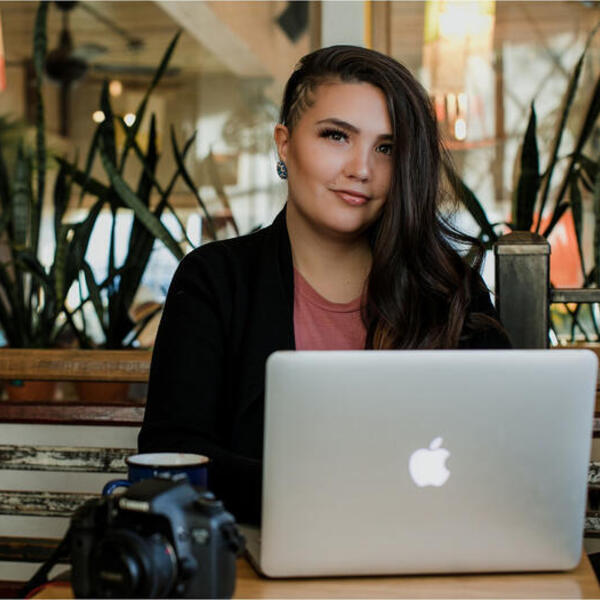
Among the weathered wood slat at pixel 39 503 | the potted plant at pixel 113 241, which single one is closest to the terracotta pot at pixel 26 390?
the potted plant at pixel 113 241

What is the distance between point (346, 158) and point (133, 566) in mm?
934

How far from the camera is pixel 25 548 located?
223cm

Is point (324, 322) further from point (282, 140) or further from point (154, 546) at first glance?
point (154, 546)

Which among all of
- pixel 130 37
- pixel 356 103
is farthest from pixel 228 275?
pixel 130 37

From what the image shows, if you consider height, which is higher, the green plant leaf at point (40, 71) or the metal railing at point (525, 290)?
the green plant leaf at point (40, 71)

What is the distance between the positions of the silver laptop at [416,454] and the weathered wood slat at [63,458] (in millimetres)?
1212

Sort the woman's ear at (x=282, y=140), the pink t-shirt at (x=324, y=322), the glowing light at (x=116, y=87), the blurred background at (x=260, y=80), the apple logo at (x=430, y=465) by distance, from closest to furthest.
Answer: the apple logo at (x=430, y=465) → the pink t-shirt at (x=324, y=322) → the woman's ear at (x=282, y=140) → the blurred background at (x=260, y=80) → the glowing light at (x=116, y=87)

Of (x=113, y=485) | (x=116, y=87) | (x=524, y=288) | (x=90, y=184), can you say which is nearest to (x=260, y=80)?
(x=116, y=87)

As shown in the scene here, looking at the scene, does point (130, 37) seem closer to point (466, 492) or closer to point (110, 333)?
point (110, 333)

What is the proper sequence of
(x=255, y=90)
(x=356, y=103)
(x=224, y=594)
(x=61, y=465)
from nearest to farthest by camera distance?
(x=224, y=594) → (x=356, y=103) → (x=61, y=465) → (x=255, y=90)

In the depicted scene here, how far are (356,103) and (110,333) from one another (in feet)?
3.88

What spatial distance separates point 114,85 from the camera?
17.5 ft

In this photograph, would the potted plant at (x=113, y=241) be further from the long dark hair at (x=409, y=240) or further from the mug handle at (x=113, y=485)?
the mug handle at (x=113, y=485)

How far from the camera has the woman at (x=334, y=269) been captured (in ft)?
5.29
